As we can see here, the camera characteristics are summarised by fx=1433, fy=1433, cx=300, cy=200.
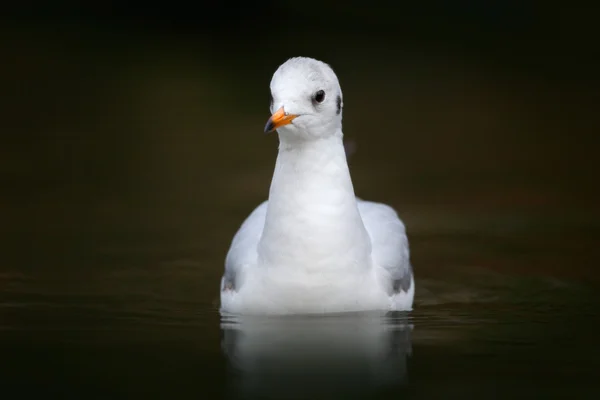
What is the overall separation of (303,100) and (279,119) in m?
0.17

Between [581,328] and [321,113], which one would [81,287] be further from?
[581,328]

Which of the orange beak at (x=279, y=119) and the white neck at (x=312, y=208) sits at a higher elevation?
the orange beak at (x=279, y=119)

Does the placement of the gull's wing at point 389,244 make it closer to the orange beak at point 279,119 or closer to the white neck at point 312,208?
the white neck at point 312,208

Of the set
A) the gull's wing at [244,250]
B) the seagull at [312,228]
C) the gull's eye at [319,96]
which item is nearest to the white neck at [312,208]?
the seagull at [312,228]

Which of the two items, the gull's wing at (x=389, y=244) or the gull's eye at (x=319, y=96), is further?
the gull's wing at (x=389, y=244)

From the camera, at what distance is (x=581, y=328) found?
21.3 feet

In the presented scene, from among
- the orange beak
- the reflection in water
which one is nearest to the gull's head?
the orange beak

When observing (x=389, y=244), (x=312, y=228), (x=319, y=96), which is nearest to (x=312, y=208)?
(x=312, y=228)

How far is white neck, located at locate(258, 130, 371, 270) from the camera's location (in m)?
6.43

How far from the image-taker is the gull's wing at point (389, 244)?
6.84 metres

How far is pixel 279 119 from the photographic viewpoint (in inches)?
242

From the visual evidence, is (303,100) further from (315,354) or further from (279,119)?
(315,354)

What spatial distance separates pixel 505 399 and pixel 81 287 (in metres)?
2.86

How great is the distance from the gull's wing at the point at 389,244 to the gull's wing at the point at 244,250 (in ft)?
1.78
